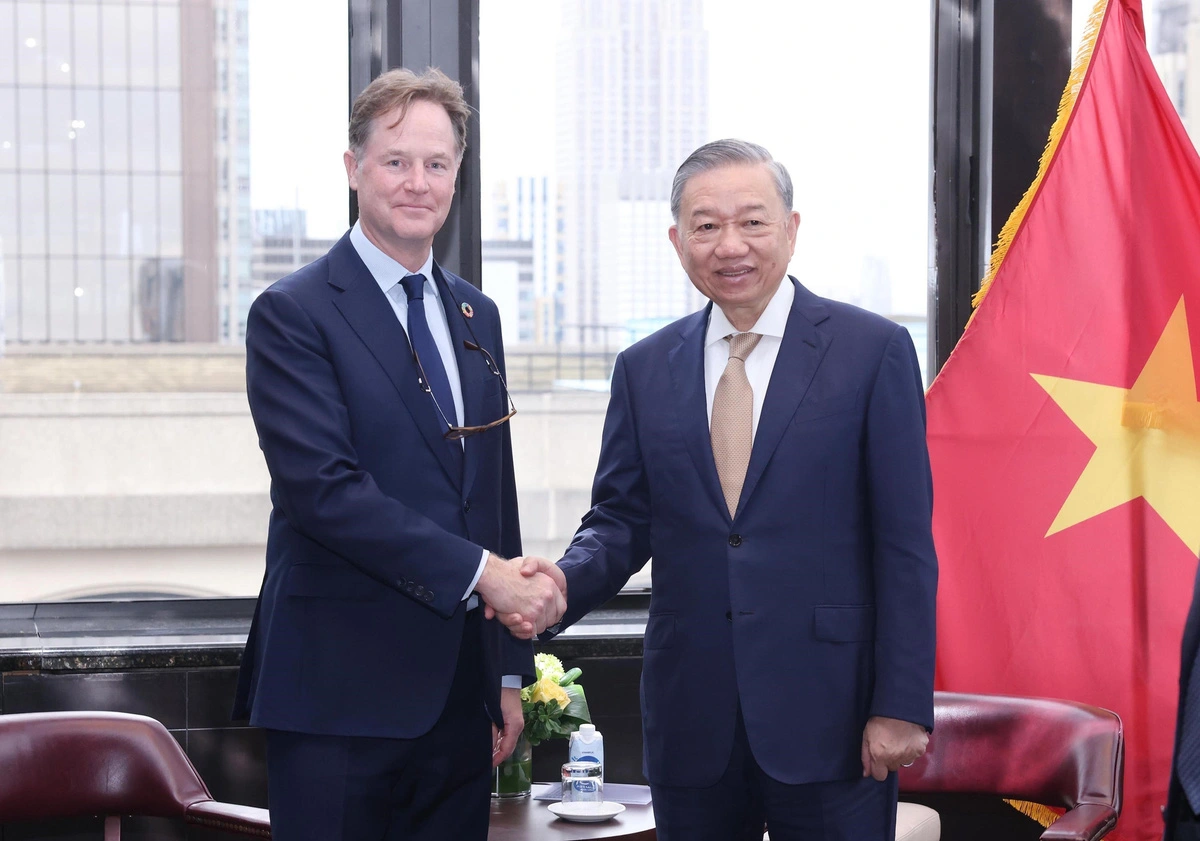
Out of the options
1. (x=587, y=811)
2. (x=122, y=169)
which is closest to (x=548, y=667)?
(x=587, y=811)

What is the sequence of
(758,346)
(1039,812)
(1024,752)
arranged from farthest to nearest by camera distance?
1. (1039,812)
2. (1024,752)
3. (758,346)

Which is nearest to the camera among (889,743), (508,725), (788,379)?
(889,743)

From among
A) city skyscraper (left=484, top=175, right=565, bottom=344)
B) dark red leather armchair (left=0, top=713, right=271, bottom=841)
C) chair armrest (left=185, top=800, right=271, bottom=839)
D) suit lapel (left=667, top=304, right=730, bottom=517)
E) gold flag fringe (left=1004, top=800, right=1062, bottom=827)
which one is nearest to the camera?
suit lapel (left=667, top=304, right=730, bottom=517)

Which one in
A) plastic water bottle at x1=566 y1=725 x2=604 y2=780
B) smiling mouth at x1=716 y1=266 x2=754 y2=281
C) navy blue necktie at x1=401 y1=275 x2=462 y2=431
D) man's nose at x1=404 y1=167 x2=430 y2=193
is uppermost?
man's nose at x1=404 y1=167 x2=430 y2=193

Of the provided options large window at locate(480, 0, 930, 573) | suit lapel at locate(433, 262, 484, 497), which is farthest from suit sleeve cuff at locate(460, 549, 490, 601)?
large window at locate(480, 0, 930, 573)

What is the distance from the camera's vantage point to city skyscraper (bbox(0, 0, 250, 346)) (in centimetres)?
327

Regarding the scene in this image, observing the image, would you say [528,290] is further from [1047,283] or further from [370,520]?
[370,520]

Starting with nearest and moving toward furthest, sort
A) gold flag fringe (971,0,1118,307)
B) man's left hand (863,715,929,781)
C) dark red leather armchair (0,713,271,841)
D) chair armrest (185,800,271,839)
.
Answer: man's left hand (863,715,929,781), chair armrest (185,800,271,839), dark red leather armchair (0,713,271,841), gold flag fringe (971,0,1118,307)

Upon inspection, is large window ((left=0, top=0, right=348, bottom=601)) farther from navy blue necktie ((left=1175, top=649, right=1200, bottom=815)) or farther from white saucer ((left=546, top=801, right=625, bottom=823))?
navy blue necktie ((left=1175, top=649, right=1200, bottom=815))

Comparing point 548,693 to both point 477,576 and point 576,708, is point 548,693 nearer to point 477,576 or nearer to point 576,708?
point 576,708

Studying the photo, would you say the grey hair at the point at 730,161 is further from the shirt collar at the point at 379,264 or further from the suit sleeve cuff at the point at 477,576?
the suit sleeve cuff at the point at 477,576

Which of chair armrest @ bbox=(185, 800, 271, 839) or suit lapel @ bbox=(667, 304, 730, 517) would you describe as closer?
suit lapel @ bbox=(667, 304, 730, 517)

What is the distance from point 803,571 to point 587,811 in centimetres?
88

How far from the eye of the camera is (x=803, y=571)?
1.87 meters
